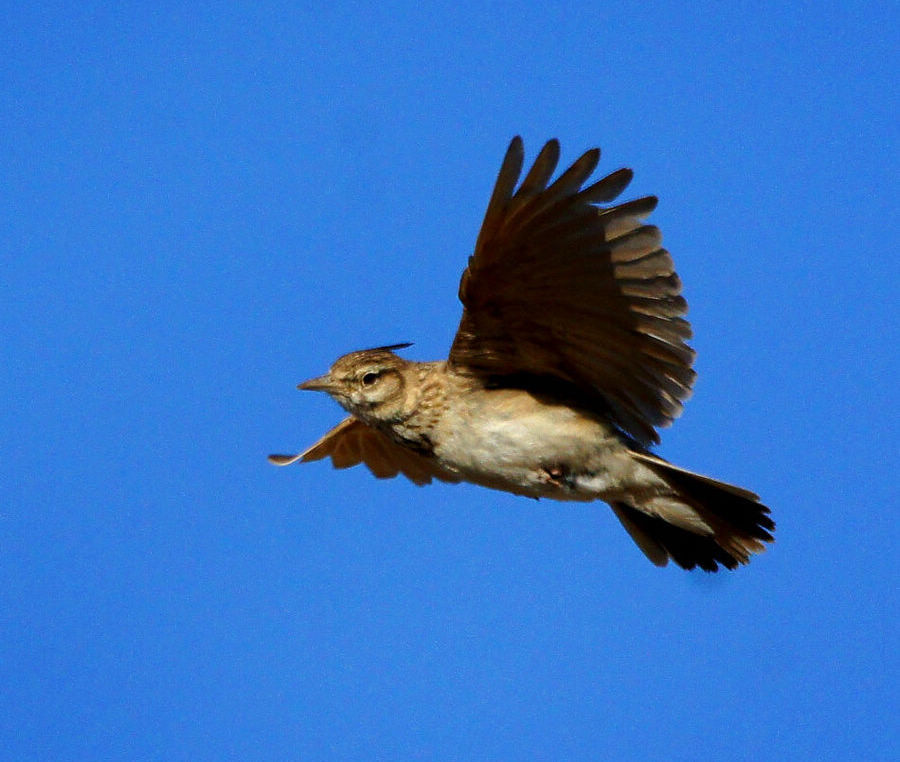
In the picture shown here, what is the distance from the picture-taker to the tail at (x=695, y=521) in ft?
22.9

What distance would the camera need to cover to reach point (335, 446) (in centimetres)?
883

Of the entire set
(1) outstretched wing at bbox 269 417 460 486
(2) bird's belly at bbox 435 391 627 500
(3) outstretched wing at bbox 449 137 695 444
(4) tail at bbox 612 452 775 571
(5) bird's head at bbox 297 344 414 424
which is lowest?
(4) tail at bbox 612 452 775 571

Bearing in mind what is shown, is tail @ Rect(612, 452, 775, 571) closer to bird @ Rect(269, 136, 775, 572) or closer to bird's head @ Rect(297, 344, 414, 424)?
bird @ Rect(269, 136, 775, 572)

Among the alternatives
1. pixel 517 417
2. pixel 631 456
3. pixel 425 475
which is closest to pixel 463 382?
pixel 517 417

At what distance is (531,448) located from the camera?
681cm

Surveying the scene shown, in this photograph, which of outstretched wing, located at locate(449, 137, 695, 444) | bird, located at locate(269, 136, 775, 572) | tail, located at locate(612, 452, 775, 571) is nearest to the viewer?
outstretched wing, located at locate(449, 137, 695, 444)

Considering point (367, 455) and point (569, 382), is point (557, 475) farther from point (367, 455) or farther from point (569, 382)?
point (367, 455)

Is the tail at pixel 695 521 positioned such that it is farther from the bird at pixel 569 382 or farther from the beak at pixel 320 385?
the beak at pixel 320 385

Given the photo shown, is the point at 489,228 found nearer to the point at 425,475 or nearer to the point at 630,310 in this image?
the point at 630,310

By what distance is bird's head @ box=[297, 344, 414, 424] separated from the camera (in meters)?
7.00

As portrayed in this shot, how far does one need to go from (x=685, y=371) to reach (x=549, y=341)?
0.79 m

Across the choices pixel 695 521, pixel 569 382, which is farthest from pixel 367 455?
pixel 695 521

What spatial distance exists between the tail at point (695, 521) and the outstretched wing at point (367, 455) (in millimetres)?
1530

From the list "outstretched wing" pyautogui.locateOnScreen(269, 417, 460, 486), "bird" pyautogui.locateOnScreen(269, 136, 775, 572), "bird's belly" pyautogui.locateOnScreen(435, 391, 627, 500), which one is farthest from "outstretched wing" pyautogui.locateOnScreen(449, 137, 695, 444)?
"outstretched wing" pyautogui.locateOnScreen(269, 417, 460, 486)
